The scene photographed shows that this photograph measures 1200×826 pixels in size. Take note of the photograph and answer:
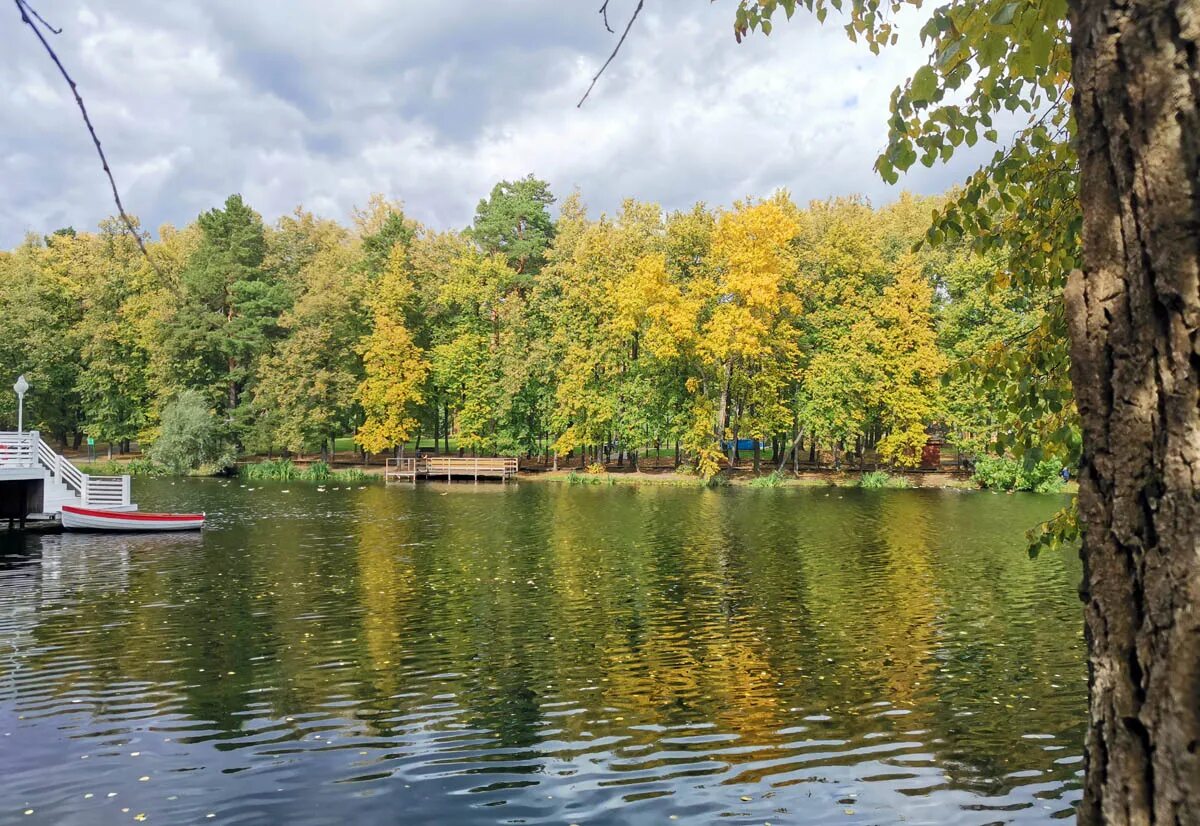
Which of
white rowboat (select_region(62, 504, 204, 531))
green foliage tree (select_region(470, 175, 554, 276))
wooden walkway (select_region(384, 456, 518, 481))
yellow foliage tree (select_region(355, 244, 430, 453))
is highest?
green foliage tree (select_region(470, 175, 554, 276))

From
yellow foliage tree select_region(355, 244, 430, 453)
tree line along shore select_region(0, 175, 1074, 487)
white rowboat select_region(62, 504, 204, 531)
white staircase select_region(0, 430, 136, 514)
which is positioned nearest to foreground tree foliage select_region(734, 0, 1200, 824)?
white rowboat select_region(62, 504, 204, 531)

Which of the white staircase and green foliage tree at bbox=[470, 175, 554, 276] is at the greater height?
green foliage tree at bbox=[470, 175, 554, 276]

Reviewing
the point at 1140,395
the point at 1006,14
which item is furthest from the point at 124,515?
the point at 1140,395

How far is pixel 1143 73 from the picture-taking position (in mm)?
2076

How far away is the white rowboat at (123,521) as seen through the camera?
2772cm

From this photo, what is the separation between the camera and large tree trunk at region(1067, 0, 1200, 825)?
1.99 meters

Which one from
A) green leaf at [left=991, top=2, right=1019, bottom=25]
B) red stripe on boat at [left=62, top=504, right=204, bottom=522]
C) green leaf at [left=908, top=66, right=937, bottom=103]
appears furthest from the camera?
red stripe on boat at [left=62, top=504, right=204, bottom=522]

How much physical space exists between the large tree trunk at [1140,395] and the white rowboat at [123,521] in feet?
97.4

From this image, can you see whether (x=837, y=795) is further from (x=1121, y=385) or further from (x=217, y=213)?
(x=217, y=213)

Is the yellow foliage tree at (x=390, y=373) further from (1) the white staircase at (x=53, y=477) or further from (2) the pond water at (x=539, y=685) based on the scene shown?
(2) the pond water at (x=539, y=685)

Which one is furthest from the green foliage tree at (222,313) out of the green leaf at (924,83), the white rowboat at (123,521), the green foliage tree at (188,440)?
the green leaf at (924,83)

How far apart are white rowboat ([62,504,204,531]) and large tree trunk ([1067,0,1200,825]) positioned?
29.7 m

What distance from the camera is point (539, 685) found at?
1164 centimetres

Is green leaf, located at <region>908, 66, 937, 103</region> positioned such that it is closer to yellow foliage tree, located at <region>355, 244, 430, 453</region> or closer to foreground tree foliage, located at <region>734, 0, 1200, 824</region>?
foreground tree foliage, located at <region>734, 0, 1200, 824</region>
